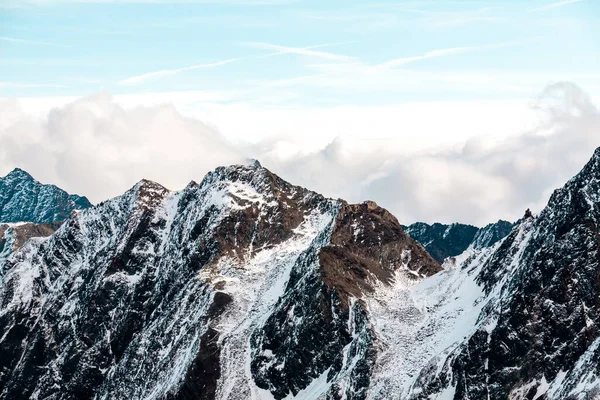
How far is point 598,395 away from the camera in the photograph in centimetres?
19988
